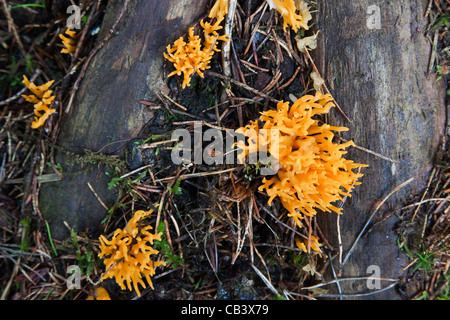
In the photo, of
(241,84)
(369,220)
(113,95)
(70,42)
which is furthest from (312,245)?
(70,42)

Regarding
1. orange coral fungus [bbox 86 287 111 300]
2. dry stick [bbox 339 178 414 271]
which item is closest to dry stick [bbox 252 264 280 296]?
dry stick [bbox 339 178 414 271]

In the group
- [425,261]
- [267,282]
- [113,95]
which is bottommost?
[267,282]

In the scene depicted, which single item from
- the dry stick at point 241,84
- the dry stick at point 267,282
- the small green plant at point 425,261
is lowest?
the dry stick at point 267,282

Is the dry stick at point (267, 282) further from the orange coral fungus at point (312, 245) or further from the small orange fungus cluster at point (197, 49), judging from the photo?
the small orange fungus cluster at point (197, 49)

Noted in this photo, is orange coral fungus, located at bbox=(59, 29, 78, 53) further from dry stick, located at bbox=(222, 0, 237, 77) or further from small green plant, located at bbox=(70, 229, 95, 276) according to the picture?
small green plant, located at bbox=(70, 229, 95, 276)

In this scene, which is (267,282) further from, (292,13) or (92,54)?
(92,54)

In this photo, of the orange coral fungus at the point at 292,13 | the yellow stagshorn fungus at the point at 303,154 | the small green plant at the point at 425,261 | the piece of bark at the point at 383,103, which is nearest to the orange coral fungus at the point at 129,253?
the yellow stagshorn fungus at the point at 303,154
